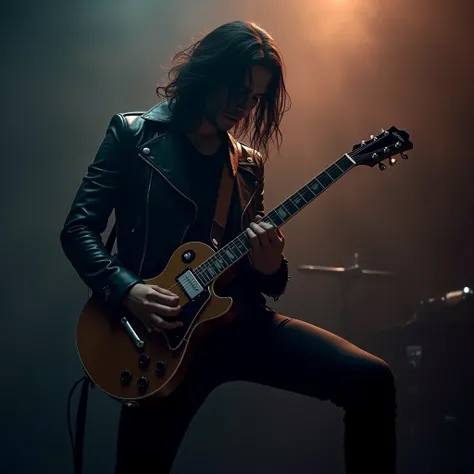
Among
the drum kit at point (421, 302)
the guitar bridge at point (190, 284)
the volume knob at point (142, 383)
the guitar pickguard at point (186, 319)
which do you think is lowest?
the volume knob at point (142, 383)

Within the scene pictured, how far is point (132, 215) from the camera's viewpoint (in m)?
1.44

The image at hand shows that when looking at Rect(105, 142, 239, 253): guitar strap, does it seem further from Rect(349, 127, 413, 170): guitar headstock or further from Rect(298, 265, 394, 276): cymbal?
Rect(298, 265, 394, 276): cymbal

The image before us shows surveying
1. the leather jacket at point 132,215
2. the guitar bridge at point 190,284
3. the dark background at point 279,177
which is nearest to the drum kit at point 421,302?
the dark background at point 279,177

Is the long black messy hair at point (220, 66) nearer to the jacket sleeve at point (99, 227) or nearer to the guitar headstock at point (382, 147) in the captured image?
the jacket sleeve at point (99, 227)

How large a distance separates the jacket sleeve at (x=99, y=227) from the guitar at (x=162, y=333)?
0.06 meters

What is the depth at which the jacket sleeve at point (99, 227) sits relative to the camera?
4.32ft

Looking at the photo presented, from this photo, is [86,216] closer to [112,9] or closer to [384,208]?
[112,9]

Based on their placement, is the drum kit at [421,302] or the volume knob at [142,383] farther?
the drum kit at [421,302]

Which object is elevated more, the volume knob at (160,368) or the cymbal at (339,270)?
the cymbal at (339,270)

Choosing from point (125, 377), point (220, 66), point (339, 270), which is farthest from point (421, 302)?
point (125, 377)

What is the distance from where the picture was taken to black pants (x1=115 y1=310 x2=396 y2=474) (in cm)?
121

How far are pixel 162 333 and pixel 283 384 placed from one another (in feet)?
1.07

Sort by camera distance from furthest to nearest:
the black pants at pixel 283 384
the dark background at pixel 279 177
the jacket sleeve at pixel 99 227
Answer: the dark background at pixel 279 177
the jacket sleeve at pixel 99 227
the black pants at pixel 283 384

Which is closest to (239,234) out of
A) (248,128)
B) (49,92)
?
(248,128)
